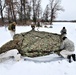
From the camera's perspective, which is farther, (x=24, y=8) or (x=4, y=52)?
(x=24, y=8)

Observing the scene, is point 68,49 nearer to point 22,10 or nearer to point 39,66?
point 39,66

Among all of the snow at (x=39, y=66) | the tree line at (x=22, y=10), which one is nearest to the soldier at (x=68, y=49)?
the snow at (x=39, y=66)

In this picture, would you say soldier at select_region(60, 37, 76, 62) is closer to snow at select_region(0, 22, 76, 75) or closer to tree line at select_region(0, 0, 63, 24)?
snow at select_region(0, 22, 76, 75)

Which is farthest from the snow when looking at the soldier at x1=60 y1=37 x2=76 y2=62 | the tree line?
the tree line

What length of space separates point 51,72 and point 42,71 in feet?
1.03

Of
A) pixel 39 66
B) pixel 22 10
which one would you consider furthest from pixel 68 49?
pixel 22 10

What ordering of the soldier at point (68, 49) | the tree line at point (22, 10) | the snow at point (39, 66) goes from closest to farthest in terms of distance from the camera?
the snow at point (39, 66) < the soldier at point (68, 49) < the tree line at point (22, 10)

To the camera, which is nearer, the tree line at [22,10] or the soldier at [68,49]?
the soldier at [68,49]

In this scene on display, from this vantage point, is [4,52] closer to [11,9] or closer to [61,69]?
[61,69]

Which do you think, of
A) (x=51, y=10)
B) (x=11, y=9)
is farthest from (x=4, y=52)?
(x=51, y=10)

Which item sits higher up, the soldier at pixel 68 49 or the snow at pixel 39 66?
the soldier at pixel 68 49

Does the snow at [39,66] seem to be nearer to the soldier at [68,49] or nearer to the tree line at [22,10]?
the soldier at [68,49]

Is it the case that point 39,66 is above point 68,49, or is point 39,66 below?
below

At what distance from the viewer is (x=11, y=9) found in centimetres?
2933
